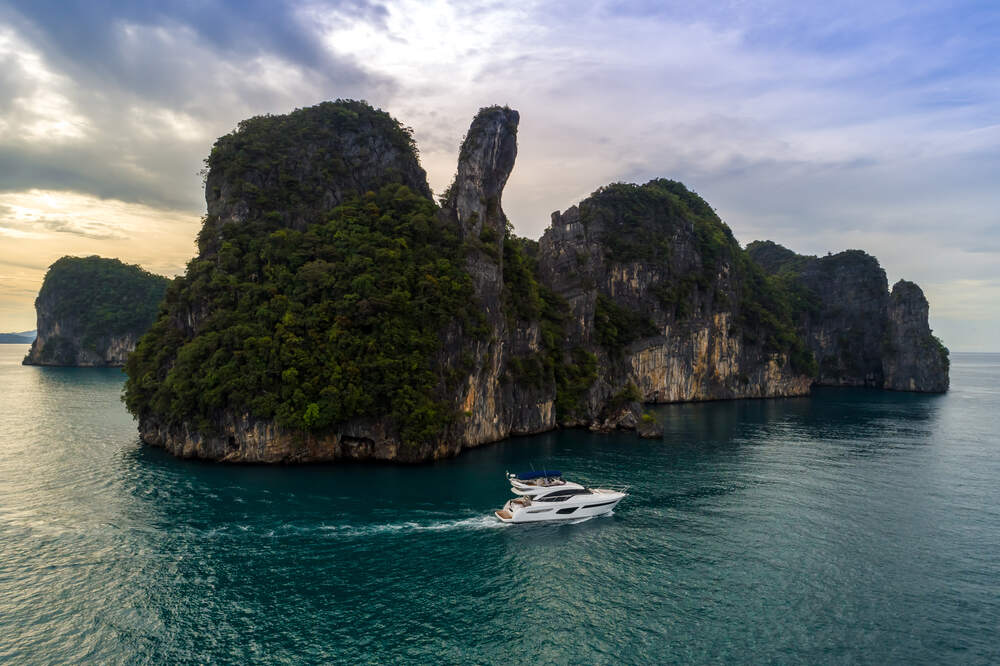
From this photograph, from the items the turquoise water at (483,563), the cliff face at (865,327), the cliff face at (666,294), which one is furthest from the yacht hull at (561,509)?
the cliff face at (865,327)

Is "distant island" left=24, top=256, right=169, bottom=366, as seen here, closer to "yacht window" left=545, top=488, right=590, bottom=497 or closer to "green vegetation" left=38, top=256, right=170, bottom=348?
"green vegetation" left=38, top=256, right=170, bottom=348

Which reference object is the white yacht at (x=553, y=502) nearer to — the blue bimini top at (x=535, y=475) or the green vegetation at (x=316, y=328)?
the blue bimini top at (x=535, y=475)

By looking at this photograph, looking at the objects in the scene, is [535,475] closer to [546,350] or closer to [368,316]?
[368,316]

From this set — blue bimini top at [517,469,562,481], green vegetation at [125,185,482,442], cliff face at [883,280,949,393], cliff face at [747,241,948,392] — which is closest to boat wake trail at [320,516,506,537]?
blue bimini top at [517,469,562,481]

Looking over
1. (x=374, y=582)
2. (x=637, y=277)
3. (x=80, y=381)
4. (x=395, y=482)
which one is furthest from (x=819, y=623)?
(x=80, y=381)

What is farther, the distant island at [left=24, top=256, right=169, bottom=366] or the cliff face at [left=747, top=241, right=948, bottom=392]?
the distant island at [left=24, top=256, right=169, bottom=366]

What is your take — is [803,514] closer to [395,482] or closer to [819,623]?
[819,623]
